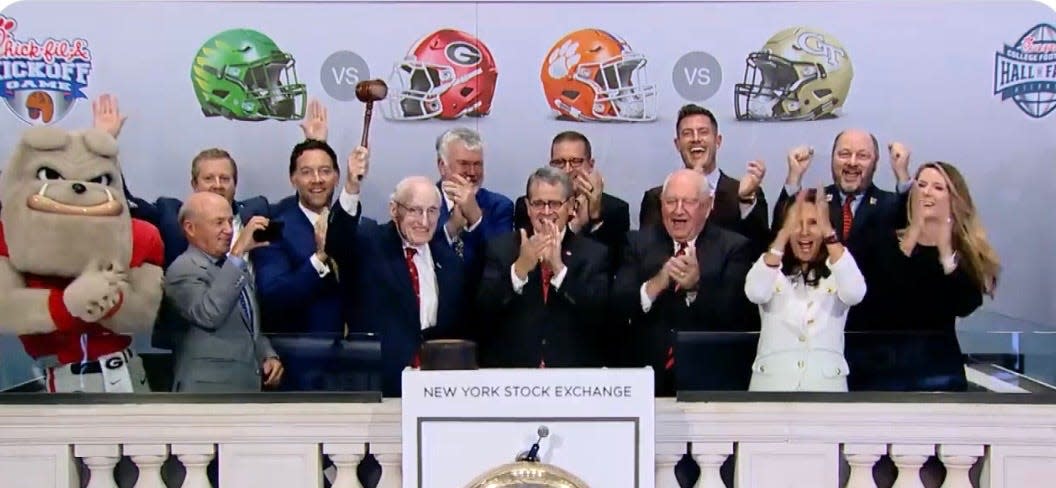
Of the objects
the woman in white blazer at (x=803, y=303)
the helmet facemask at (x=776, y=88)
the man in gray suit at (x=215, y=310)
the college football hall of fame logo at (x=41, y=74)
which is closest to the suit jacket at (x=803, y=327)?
the woman in white blazer at (x=803, y=303)

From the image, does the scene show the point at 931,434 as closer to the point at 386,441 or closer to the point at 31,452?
the point at 386,441

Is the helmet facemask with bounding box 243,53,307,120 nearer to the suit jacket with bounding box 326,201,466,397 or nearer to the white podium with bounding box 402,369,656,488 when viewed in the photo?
the suit jacket with bounding box 326,201,466,397

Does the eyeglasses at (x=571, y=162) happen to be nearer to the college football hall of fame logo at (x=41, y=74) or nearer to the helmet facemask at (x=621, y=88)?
the helmet facemask at (x=621, y=88)

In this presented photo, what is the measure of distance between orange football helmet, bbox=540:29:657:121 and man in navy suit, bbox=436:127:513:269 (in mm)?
170

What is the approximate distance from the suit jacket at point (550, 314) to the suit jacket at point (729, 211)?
4.3 inches

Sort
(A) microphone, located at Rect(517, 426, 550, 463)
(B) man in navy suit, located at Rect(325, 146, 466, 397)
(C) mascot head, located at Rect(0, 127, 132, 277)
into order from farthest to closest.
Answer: (B) man in navy suit, located at Rect(325, 146, 466, 397) < (C) mascot head, located at Rect(0, 127, 132, 277) < (A) microphone, located at Rect(517, 426, 550, 463)

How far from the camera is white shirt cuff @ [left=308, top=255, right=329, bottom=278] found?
174 cm

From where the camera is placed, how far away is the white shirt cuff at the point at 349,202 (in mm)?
1739

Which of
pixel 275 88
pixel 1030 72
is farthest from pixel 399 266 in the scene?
pixel 1030 72

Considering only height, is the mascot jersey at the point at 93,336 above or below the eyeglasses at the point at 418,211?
below

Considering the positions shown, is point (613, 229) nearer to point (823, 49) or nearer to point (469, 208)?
point (469, 208)

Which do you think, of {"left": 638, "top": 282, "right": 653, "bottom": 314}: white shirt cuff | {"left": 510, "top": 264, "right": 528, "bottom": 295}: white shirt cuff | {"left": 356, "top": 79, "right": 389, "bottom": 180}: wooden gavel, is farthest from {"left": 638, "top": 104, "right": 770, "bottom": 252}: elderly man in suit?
{"left": 356, "top": 79, "right": 389, "bottom": 180}: wooden gavel

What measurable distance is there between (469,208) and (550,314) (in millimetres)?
237

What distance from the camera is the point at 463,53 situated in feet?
5.67
